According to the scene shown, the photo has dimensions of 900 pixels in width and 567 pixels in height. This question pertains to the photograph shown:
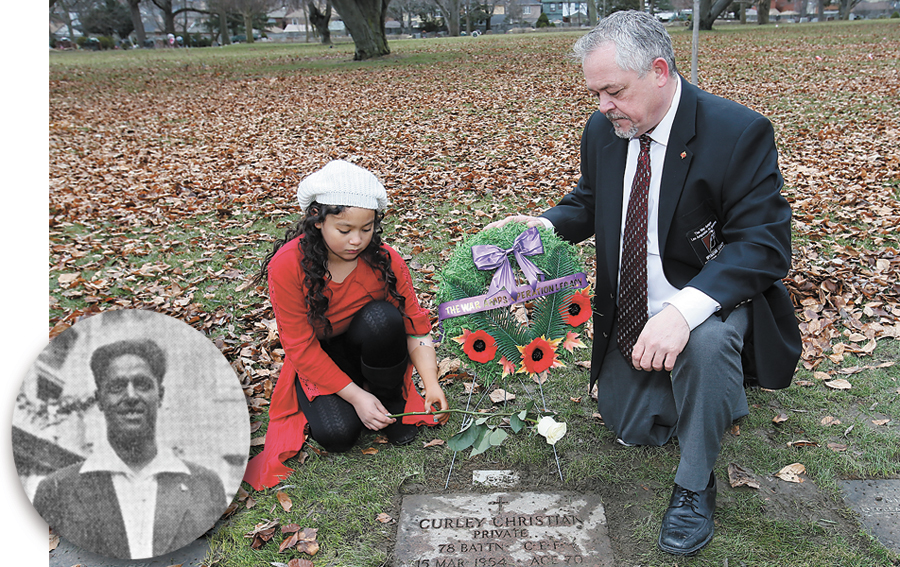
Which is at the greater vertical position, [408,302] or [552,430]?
[408,302]

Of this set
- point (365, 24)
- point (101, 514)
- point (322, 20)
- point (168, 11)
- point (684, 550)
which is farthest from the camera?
point (168, 11)

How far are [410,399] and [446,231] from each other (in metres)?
2.85

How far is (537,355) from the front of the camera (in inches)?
98.5

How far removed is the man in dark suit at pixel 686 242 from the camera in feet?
7.18

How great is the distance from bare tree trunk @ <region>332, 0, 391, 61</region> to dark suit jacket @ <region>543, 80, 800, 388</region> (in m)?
20.9

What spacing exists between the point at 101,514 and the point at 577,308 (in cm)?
194

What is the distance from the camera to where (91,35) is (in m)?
58.9

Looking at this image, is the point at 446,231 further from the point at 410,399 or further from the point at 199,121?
the point at 199,121

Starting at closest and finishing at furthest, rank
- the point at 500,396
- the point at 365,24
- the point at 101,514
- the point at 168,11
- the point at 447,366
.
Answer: the point at 101,514, the point at 500,396, the point at 447,366, the point at 365,24, the point at 168,11

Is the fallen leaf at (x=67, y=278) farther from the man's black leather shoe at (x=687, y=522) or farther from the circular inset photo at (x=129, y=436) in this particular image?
the man's black leather shoe at (x=687, y=522)

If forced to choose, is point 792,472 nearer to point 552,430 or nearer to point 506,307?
point 552,430

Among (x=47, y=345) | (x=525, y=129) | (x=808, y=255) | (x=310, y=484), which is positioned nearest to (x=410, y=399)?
(x=310, y=484)

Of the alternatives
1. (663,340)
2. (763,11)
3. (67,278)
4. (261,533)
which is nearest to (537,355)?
(663,340)

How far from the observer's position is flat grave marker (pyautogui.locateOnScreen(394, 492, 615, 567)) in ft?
Result: 7.47
